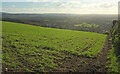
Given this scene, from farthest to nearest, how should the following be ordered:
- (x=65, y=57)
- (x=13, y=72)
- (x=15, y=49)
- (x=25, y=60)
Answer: (x=15, y=49) → (x=65, y=57) → (x=25, y=60) → (x=13, y=72)

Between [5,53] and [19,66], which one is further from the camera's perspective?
[5,53]

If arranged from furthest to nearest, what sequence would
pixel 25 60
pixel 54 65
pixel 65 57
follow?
pixel 65 57 < pixel 25 60 < pixel 54 65

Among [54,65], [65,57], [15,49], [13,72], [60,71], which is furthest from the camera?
[15,49]

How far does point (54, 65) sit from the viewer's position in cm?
998

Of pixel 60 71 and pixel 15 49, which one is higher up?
pixel 15 49

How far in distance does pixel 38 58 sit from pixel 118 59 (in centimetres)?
754

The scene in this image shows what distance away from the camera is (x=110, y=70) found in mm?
9164

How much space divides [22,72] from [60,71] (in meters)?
2.95

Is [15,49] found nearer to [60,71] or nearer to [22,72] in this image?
[22,72]

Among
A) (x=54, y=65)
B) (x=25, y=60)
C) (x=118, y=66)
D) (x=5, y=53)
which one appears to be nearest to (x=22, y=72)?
(x=25, y=60)

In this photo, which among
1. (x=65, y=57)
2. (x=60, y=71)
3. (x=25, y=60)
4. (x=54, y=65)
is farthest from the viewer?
(x=65, y=57)

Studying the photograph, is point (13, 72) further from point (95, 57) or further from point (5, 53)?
point (95, 57)

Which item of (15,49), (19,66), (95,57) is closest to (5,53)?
(15,49)

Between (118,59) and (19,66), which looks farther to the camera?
(118,59)
